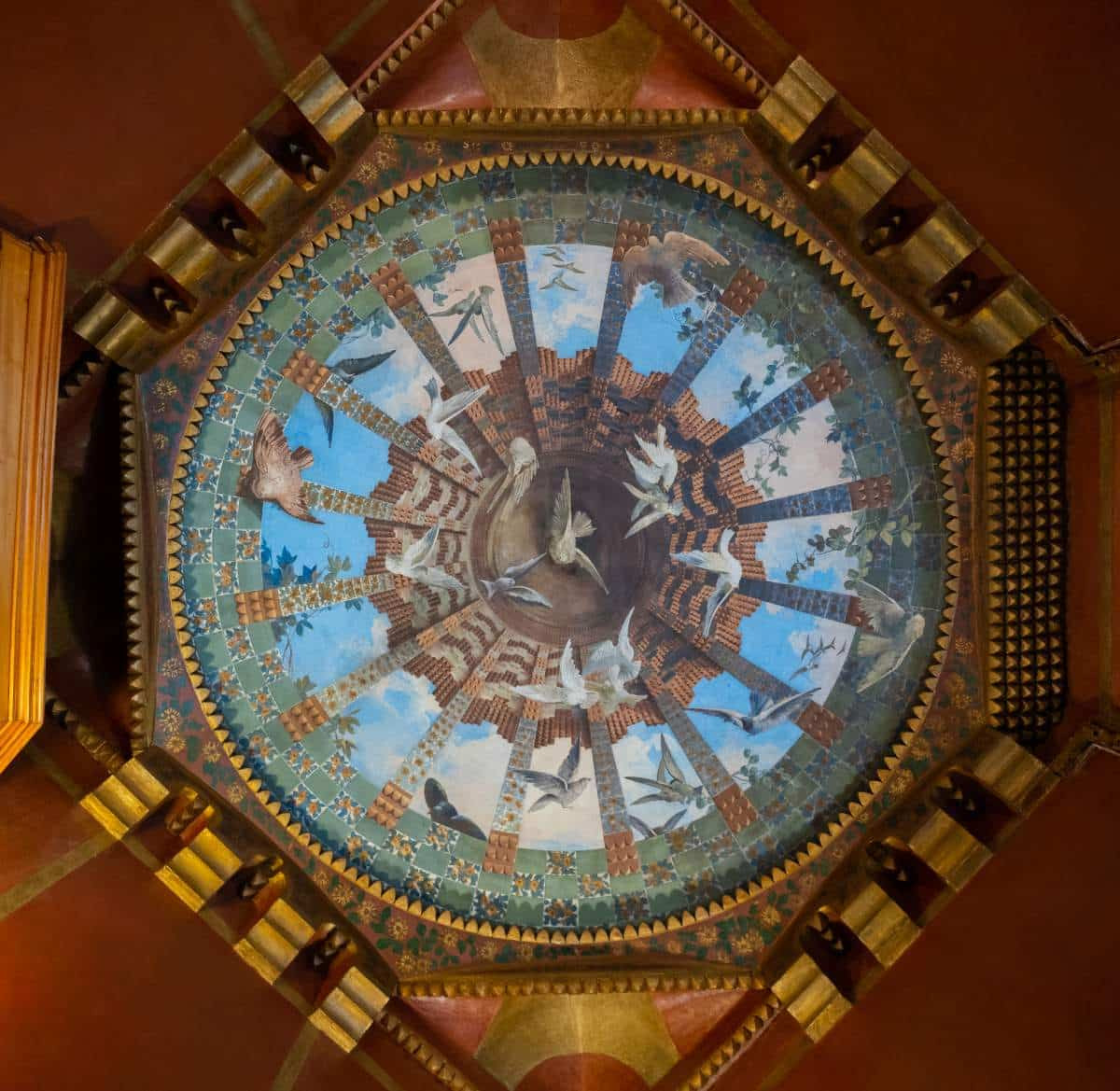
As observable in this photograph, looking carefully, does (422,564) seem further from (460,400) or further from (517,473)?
(460,400)

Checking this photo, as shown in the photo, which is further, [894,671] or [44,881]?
[894,671]

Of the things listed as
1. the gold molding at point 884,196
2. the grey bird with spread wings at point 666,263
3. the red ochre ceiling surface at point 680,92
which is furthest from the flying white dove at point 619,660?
the red ochre ceiling surface at point 680,92

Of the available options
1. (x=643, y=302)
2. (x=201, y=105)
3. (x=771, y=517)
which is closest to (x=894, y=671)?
(x=771, y=517)

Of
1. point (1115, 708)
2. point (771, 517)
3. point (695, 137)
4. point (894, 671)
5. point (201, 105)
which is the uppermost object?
point (201, 105)

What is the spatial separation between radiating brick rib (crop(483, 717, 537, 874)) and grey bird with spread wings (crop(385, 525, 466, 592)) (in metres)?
1.12

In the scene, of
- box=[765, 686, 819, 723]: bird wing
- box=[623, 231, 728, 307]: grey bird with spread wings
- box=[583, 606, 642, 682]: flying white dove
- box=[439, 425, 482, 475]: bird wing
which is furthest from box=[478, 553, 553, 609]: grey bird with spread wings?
box=[623, 231, 728, 307]: grey bird with spread wings

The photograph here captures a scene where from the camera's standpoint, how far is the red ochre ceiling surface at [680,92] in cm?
651

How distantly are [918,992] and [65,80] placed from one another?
7.61m

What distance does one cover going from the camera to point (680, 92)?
270 inches

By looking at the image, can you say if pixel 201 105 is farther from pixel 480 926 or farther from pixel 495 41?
pixel 480 926

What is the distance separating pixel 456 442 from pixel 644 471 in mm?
1277

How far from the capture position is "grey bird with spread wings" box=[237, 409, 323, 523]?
286 inches

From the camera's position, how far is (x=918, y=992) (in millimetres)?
7223

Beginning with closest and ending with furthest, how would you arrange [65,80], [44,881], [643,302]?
[65,80] < [44,881] < [643,302]
